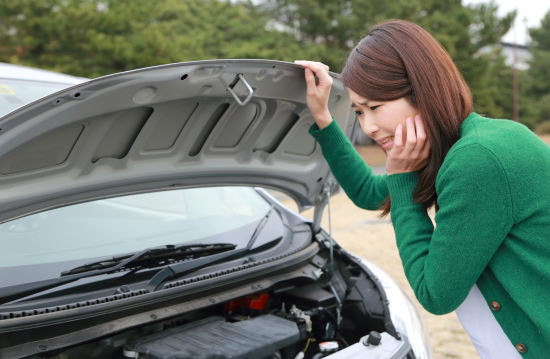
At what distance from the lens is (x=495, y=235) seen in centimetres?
127

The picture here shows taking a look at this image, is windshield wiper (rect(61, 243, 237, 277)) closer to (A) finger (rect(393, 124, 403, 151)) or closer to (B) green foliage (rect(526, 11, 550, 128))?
(A) finger (rect(393, 124, 403, 151))

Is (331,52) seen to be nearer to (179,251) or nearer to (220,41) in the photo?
(220,41)

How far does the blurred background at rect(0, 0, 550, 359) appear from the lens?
27.8 feet

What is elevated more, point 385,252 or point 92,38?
point 92,38

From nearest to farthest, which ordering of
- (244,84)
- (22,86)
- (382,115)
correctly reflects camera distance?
(382,115), (244,84), (22,86)

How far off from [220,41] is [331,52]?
4.19 metres

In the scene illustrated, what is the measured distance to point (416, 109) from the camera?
4.78 feet

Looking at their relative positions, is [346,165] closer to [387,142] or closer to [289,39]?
[387,142]

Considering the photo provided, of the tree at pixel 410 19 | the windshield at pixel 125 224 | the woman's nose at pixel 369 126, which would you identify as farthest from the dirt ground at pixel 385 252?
the tree at pixel 410 19

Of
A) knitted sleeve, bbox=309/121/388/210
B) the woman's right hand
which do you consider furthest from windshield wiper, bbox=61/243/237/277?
the woman's right hand

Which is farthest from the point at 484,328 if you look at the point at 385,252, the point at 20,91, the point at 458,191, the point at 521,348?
the point at 385,252

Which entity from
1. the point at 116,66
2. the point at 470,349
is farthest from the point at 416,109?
the point at 116,66

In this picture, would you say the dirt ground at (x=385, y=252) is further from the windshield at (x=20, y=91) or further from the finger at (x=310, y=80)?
the windshield at (x=20, y=91)

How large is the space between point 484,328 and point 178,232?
127cm
